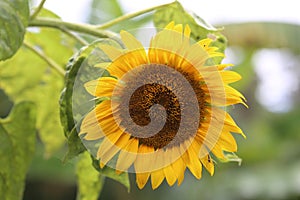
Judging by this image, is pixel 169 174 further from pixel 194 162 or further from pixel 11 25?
pixel 11 25

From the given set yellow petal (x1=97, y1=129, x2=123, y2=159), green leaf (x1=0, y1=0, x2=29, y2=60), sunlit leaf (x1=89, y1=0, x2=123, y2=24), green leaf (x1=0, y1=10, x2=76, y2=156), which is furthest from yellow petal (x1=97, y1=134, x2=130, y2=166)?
sunlit leaf (x1=89, y1=0, x2=123, y2=24)

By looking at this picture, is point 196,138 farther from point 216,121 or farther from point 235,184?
point 235,184

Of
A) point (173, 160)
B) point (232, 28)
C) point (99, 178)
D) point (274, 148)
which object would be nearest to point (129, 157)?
point (173, 160)

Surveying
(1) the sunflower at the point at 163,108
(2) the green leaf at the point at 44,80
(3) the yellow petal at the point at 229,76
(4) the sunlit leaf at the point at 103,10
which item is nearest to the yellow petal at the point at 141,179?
(1) the sunflower at the point at 163,108

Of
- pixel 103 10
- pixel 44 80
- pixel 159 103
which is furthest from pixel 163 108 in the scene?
pixel 103 10

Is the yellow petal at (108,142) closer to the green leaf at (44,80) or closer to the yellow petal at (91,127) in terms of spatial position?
the yellow petal at (91,127)
